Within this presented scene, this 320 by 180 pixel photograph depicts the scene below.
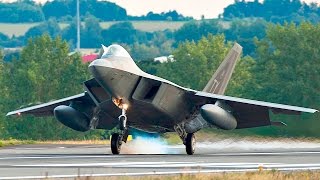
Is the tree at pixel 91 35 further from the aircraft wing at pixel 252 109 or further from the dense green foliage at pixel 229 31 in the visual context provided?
the aircraft wing at pixel 252 109

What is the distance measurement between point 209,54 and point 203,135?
169ft

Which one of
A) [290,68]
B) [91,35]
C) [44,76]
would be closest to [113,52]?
[290,68]

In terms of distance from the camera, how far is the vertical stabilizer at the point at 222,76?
30375mm

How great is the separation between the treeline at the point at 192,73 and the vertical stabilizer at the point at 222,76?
18651 mm

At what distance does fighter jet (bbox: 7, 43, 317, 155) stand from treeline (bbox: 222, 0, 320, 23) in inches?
5919

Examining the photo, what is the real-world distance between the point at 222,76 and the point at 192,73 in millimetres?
48042

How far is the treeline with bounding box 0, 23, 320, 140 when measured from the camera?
5991 cm

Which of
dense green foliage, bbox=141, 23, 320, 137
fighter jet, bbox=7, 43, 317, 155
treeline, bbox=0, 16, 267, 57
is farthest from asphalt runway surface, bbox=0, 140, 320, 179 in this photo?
treeline, bbox=0, 16, 267, 57

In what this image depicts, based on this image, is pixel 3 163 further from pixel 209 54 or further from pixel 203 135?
pixel 209 54

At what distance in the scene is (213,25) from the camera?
150 meters

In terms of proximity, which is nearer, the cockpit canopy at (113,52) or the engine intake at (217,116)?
the cockpit canopy at (113,52)

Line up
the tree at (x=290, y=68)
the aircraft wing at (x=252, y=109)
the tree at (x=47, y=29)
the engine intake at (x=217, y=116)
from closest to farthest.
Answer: the engine intake at (x=217, y=116) < the aircraft wing at (x=252, y=109) < the tree at (x=290, y=68) < the tree at (x=47, y=29)

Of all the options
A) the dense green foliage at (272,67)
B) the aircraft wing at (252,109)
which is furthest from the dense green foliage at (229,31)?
the aircraft wing at (252,109)

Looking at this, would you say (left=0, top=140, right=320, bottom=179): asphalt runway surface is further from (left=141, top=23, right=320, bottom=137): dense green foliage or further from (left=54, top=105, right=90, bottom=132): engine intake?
(left=141, top=23, right=320, bottom=137): dense green foliage
